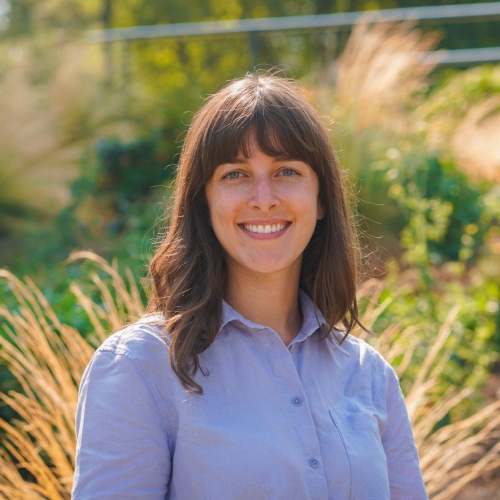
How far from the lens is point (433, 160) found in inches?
219

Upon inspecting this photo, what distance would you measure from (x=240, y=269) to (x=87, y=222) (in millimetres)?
4040

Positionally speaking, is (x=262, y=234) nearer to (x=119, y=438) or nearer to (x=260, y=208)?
(x=260, y=208)

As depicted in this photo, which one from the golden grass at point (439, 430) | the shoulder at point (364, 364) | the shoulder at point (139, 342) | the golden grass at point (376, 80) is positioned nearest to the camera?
the shoulder at point (139, 342)

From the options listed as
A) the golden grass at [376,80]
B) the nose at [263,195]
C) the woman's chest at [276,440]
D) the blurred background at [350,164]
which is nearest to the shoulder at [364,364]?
the woman's chest at [276,440]

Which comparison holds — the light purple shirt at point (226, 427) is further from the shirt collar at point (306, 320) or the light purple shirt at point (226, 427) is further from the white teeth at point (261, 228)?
the white teeth at point (261, 228)

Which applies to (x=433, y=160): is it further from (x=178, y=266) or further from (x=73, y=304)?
(x=178, y=266)

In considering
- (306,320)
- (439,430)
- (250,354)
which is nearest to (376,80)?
(439,430)

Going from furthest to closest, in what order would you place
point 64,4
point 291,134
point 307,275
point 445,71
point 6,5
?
point 64,4, point 6,5, point 445,71, point 307,275, point 291,134

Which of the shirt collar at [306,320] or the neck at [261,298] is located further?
the neck at [261,298]

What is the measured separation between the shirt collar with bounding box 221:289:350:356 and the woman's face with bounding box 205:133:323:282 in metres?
0.13

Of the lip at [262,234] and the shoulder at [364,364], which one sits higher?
the lip at [262,234]

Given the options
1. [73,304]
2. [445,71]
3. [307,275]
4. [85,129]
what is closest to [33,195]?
[85,129]

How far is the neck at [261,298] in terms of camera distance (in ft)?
6.51

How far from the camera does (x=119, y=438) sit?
1608 mm
